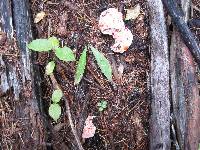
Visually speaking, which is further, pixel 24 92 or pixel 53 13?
pixel 53 13

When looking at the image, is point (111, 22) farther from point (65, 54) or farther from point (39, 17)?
point (39, 17)

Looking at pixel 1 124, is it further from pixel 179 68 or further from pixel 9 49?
pixel 179 68

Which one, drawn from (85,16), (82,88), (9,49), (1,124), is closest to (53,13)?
(85,16)

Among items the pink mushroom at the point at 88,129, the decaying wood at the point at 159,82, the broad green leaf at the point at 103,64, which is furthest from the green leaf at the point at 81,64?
the decaying wood at the point at 159,82

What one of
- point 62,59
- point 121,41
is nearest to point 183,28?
point 121,41

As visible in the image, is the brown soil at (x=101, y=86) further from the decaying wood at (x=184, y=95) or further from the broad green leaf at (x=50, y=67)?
the decaying wood at (x=184, y=95)

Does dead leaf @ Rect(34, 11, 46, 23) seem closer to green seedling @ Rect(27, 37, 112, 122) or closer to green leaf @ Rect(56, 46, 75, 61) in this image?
green seedling @ Rect(27, 37, 112, 122)

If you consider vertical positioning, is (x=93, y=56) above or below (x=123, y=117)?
above
